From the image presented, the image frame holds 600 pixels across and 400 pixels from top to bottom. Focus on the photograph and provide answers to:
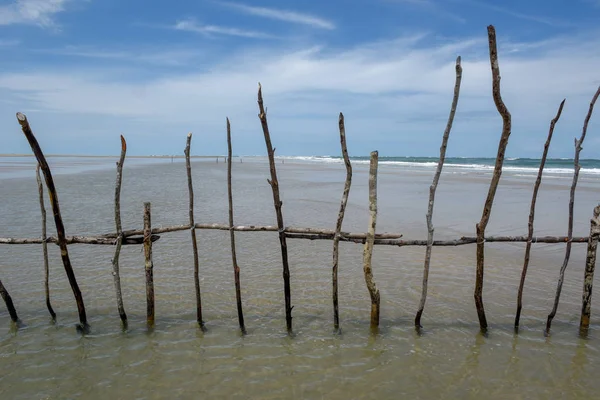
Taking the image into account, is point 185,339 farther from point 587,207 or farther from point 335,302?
point 587,207

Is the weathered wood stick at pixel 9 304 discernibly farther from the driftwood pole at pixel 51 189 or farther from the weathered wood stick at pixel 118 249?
the weathered wood stick at pixel 118 249

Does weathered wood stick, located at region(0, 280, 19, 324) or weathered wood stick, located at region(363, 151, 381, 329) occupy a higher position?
weathered wood stick, located at region(363, 151, 381, 329)

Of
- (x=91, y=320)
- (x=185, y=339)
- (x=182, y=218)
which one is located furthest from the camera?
(x=182, y=218)

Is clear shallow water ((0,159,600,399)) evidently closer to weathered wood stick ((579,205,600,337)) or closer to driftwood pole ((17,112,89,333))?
weathered wood stick ((579,205,600,337))

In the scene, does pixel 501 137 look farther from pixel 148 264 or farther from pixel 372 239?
pixel 148 264

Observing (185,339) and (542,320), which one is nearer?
(185,339)

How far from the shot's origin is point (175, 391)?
13.9ft

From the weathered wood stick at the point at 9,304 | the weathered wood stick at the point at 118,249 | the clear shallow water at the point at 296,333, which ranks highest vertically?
the weathered wood stick at the point at 118,249

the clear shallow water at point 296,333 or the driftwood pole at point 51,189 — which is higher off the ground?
the driftwood pole at point 51,189

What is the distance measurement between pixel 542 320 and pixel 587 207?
41.0 feet

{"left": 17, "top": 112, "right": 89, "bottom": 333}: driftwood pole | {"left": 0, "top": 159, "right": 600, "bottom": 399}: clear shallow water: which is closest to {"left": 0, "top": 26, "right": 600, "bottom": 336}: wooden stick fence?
{"left": 17, "top": 112, "right": 89, "bottom": 333}: driftwood pole

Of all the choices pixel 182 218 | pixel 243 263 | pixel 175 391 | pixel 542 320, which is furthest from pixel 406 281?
pixel 182 218

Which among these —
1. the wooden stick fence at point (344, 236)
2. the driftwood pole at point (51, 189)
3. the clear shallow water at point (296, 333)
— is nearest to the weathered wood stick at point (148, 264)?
the wooden stick fence at point (344, 236)

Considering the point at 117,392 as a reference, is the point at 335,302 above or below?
above
